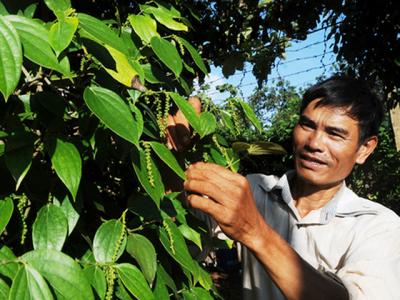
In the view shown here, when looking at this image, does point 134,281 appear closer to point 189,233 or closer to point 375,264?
point 189,233

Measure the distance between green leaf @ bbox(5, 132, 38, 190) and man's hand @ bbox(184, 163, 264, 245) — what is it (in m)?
0.37

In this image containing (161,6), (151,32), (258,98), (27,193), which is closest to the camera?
(27,193)

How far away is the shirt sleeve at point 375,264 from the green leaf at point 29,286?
813 millimetres

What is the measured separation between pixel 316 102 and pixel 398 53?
2.28 m

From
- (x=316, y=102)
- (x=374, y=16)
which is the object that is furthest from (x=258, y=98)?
(x=316, y=102)

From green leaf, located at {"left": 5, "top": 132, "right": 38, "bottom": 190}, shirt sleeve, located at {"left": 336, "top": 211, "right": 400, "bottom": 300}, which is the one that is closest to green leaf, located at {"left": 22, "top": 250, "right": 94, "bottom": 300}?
green leaf, located at {"left": 5, "top": 132, "right": 38, "bottom": 190}

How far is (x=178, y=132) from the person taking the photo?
0.94 metres

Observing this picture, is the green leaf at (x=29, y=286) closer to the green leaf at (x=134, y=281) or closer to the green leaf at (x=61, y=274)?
the green leaf at (x=61, y=274)

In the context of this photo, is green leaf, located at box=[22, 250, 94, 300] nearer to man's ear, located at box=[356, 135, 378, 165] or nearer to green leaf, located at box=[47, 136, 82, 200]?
green leaf, located at box=[47, 136, 82, 200]

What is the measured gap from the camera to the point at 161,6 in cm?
90

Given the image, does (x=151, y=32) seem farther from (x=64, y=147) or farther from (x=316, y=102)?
(x=316, y=102)

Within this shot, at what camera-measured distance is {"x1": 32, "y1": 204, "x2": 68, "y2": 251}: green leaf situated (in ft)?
1.90

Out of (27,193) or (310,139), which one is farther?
(310,139)

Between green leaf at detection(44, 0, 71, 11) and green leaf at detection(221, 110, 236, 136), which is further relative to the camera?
green leaf at detection(221, 110, 236, 136)
